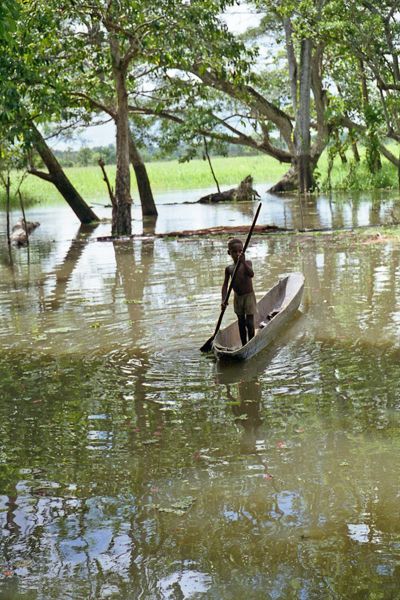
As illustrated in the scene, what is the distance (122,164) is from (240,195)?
1689 cm

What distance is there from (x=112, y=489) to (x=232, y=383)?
2809 millimetres

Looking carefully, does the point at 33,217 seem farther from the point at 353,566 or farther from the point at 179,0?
the point at 353,566

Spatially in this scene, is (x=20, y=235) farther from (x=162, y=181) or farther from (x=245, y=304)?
(x=162, y=181)

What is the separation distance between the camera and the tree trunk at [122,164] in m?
21.9

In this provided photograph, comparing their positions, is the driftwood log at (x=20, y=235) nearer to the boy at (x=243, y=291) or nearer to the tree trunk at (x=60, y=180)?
the tree trunk at (x=60, y=180)

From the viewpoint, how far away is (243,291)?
9.69 m

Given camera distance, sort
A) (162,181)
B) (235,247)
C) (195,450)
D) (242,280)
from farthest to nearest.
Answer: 1. (162,181)
2. (242,280)
3. (235,247)
4. (195,450)

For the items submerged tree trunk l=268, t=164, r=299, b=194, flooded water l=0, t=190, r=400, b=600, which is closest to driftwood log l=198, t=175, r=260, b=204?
submerged tree trunk l=268, t=164, r=299, b=194

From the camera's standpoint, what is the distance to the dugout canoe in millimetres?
9178

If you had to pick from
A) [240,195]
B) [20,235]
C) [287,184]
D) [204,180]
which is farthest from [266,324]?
[204,180]

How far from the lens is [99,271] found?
17.4 metres

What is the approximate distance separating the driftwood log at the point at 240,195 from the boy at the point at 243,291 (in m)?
29.1

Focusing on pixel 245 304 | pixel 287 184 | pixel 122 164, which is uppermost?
pixel 122 164

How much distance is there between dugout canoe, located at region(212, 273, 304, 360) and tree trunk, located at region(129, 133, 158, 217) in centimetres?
1969
